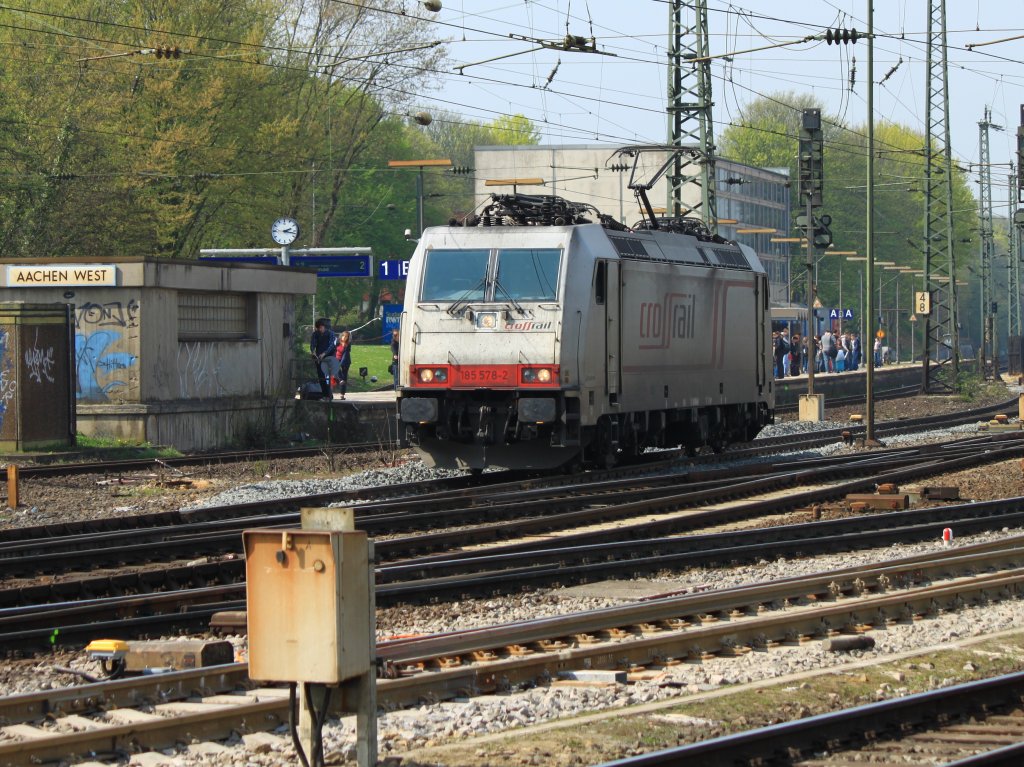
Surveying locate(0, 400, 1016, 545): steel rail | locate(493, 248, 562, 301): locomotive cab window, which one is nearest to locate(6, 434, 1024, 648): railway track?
locate(0, 400, 1016, 545): steel rail

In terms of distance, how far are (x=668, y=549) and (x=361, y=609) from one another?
7.34 metres

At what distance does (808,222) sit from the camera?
3116 centimetres

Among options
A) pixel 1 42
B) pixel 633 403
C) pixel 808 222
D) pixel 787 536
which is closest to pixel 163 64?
pixel 1 42

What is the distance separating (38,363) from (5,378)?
0.62 meters

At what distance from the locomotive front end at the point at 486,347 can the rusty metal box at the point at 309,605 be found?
1175 centimetres

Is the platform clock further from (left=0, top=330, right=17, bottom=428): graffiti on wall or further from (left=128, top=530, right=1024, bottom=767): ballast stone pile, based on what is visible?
(left=128, top=530, right=1024, bottom=767): ballast stone pile

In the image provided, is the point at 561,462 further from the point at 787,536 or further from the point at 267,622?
the point at 267,622

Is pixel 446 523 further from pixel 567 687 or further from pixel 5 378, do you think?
pixel 5 378

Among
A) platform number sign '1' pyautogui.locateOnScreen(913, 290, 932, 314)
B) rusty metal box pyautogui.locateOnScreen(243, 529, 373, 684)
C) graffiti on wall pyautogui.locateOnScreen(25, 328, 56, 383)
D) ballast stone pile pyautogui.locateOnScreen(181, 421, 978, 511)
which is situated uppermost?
platform number sign '1' pyautogui.locateOnScreen(913, 290, 932, 314)

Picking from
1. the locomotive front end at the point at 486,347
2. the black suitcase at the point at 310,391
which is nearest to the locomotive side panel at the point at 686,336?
the locomotive front end at the point at 486,347

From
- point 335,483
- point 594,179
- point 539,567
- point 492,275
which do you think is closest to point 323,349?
point 335,483

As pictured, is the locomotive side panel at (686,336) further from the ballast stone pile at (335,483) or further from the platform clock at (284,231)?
the platform clock at (284,231)

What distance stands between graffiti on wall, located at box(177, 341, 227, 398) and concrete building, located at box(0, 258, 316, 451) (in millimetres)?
17

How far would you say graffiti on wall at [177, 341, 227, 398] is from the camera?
24828 mm
